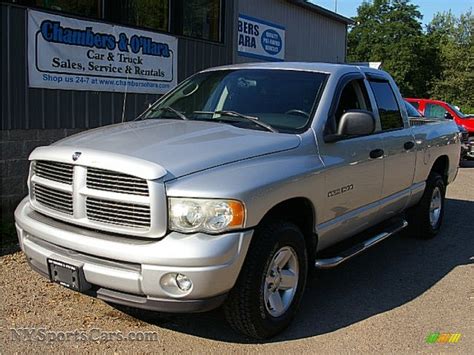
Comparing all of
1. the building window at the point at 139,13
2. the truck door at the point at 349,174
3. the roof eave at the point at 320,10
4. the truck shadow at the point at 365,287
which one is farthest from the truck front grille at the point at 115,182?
the roof eave at the point at 320,10

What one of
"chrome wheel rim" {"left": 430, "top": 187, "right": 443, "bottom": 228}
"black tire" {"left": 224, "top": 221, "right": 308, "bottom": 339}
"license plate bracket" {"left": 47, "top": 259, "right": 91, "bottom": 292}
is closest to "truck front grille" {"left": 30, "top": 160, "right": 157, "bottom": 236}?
"license plate bracket" {"left": 47, "top": 259, "right": 91, "bottom": 292}

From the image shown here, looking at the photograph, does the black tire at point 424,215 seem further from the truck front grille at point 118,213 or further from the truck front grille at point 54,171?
the truck front grille at point 54,171

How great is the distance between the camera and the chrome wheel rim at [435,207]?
7.02m

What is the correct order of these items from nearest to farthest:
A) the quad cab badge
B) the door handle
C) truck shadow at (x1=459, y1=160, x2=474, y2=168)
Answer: the quad cab badge, the door handle, truck shadow at (x1=459, y1=160, x2=474, y2=168)

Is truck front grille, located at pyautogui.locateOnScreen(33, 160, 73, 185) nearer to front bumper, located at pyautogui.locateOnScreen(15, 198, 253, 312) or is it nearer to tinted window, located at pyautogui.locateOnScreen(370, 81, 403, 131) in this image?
front bumper, located at pyautogui.locateOnScreen(15, 198, 253, 312)

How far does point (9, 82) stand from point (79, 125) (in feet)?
3.81

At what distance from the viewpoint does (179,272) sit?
3.34 meters

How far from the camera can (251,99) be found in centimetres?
484

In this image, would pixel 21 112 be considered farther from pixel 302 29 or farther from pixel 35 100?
pixel 302 29

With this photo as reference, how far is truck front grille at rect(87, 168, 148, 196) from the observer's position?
11.4 feet

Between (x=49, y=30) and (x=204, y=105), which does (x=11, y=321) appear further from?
(x=49, y=30)

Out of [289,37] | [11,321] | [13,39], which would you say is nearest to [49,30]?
[13,39]

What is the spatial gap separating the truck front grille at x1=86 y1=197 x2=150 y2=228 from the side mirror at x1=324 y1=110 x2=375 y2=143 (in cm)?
172

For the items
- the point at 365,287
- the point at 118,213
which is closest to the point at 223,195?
the point at 118,213
